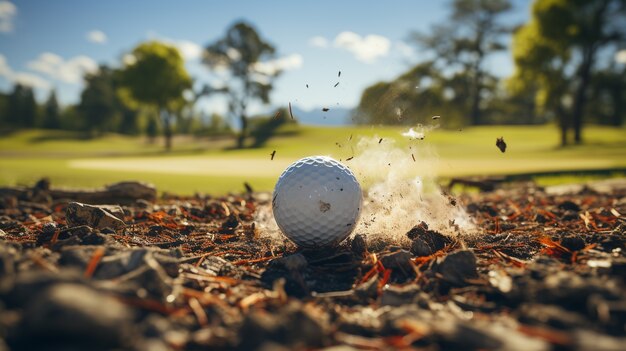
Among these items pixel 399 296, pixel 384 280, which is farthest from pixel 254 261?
pixel 399 296

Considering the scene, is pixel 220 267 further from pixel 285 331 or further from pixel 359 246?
pixel 285 331

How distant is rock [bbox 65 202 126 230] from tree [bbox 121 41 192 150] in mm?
42372

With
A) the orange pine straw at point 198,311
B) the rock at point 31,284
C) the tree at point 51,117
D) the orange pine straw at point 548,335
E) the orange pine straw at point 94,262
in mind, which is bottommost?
the orange pine straw at point 198,311

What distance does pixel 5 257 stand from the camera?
2389mm

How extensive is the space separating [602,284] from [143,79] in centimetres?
4875

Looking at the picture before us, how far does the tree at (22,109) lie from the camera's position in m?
79.3

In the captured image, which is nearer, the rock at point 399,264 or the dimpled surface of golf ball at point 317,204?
the rock at point 399,264

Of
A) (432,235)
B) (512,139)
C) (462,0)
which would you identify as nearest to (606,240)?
Result: (432,235)

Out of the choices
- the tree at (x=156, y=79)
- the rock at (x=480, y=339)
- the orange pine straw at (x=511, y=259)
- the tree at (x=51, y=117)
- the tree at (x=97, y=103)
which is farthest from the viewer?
the tree at (x=51, y=117)

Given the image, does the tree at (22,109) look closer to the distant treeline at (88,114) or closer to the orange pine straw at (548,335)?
the distant treeline at (88,114)

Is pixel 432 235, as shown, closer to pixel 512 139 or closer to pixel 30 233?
pixel 30 233

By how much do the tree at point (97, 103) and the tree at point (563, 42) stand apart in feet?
212

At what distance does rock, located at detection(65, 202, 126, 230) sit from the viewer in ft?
14.9

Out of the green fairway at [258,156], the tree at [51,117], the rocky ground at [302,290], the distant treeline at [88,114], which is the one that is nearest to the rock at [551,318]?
the rocky ground at [302,290]
